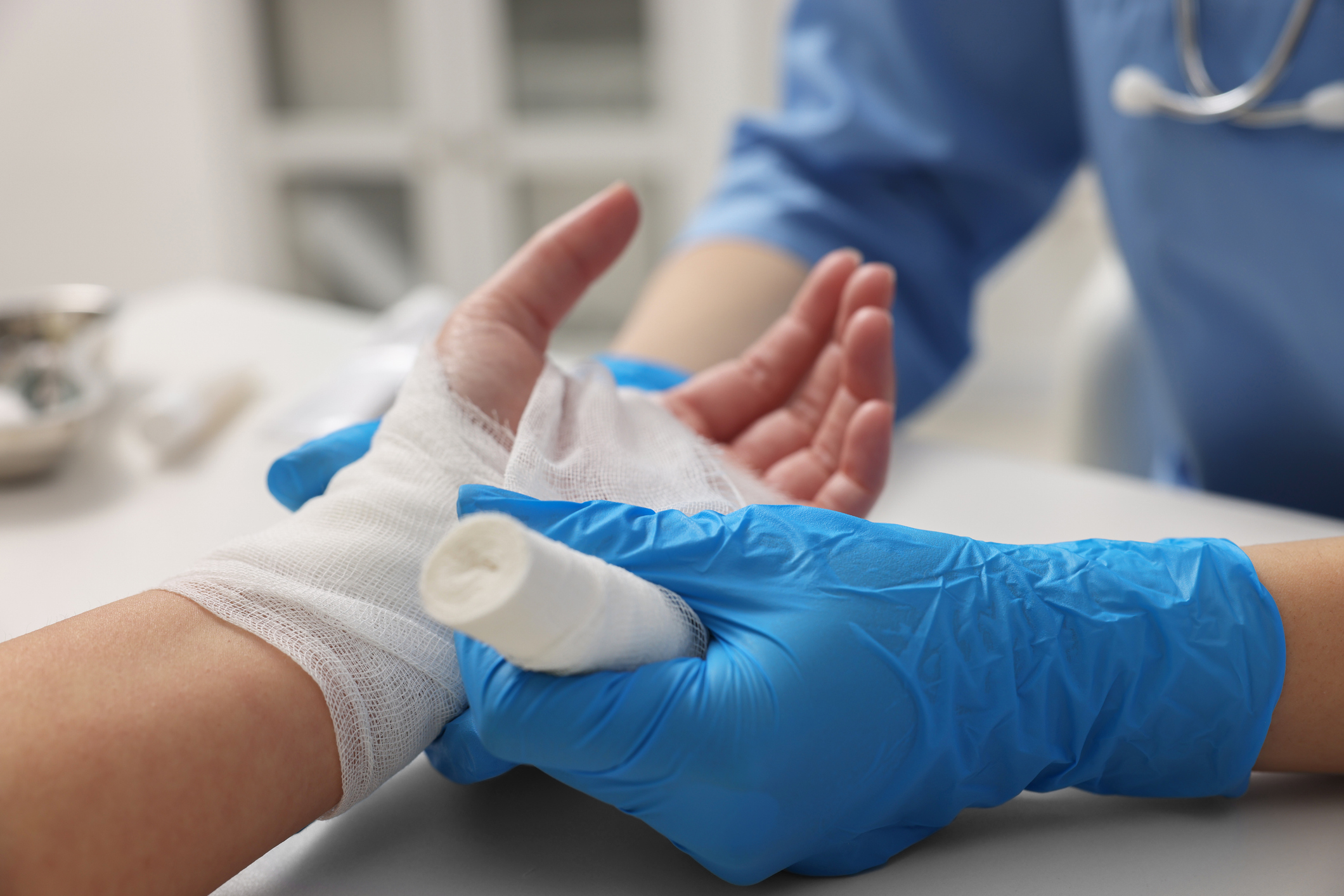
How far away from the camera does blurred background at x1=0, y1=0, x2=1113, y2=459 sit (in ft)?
6.61

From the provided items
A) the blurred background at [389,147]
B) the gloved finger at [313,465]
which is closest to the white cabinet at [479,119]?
the blurred background at [389,147]

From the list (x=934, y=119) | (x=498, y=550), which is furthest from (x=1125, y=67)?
(x=498, y=550)

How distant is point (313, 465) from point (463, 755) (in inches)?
6.9

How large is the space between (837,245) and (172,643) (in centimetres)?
59

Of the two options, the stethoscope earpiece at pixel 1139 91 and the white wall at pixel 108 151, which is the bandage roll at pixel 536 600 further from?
the white wall at pixel 108 151

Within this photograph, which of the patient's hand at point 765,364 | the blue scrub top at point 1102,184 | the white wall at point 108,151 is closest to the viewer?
the patient's hand at point 765,364

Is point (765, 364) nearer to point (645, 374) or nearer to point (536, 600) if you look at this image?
point (645, 374)

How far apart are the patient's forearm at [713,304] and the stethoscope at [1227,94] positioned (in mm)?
263

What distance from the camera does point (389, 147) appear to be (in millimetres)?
2098

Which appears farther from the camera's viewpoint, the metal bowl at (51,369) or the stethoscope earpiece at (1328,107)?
the metal bowl at (51,369)

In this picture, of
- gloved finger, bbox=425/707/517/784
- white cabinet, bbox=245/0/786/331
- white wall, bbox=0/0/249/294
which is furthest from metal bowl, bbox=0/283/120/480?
white wall, bbox=0/0/249/294

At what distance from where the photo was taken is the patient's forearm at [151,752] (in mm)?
333

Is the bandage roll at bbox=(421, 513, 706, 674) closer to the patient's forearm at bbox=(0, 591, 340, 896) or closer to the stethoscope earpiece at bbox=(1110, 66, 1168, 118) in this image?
the patient's forearm at bbox=(0, 591, 340, 896)

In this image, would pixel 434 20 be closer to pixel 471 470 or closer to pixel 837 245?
pixel 837 245
